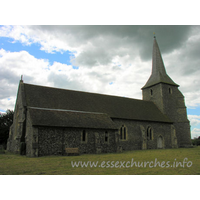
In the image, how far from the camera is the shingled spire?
38375mm

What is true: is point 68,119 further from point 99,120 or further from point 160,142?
point 160,142

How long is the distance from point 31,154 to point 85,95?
15024mm

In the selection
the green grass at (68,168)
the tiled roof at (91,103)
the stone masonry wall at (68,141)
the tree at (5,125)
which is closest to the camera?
the green grass at (68,168)

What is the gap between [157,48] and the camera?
41.7m

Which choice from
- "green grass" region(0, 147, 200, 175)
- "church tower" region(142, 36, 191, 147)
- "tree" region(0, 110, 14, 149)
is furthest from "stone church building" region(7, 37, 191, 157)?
"tree" region(0, 110, 14, 149)

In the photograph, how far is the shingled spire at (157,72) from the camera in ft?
126

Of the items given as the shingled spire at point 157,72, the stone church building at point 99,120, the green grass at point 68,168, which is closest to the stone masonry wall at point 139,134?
the stone church building at point 99,120

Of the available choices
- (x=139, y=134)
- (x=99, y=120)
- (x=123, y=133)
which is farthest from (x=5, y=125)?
(x=139, y=134)

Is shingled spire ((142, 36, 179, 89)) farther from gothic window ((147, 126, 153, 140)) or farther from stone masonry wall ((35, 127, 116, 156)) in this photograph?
stone masonry wall ((35, 127, 116, 156))

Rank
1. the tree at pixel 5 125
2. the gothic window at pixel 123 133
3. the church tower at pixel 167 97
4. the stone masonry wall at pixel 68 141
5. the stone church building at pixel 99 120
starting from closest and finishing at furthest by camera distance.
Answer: the stone masonry wall at pixel 68 141 → the stone church building at pixel 99 120 → the gothic window at pixel 123 133 → the church tower at pixel 167 97 → the tree at pixel 5 125

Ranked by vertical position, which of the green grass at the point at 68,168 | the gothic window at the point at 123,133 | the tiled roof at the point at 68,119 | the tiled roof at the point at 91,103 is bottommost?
the green grass at the point at 68,168

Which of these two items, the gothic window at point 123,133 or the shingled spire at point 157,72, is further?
the shingled spire at point 157,72

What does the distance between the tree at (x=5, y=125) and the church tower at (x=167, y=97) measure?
3219 centimetres

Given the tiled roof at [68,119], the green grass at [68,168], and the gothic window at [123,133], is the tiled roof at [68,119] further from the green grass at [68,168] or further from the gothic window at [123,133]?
the green grass at [68,168]
